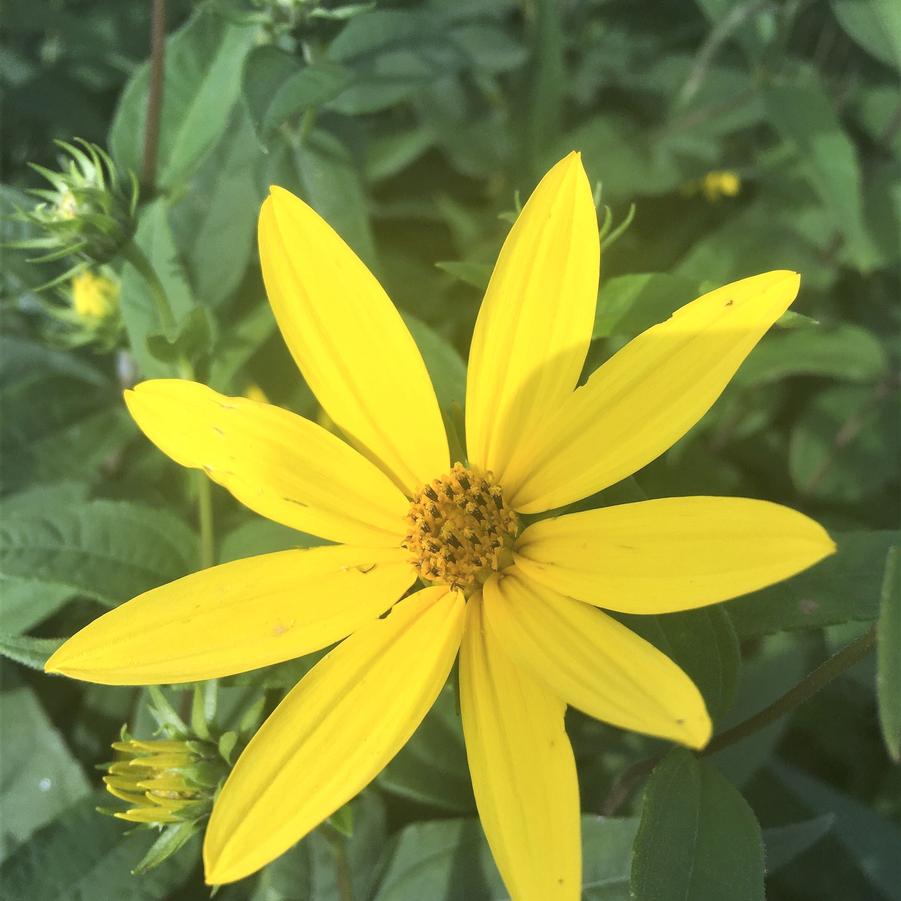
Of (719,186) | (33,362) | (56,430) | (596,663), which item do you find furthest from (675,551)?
(719,186)

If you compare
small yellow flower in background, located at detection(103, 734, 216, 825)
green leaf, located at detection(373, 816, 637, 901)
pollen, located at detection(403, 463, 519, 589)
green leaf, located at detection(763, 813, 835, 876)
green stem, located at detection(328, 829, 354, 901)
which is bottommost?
green leaf, located at detection(763, 813, 835, 876)

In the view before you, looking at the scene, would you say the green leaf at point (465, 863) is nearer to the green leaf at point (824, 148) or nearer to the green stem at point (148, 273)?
the green stem at point (148, 273)

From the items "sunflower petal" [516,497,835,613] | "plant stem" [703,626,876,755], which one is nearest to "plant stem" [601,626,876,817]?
"plant stem" [703,626,876,755]

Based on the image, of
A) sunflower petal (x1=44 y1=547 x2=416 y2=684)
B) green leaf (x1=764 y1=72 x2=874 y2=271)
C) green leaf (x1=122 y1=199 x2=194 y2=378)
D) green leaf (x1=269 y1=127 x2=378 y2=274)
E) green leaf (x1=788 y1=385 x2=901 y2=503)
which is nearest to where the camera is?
sunflower petal (x1=44 y1=547 x2=416 y2=684)

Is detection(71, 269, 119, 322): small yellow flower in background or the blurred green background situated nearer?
the blurred green background

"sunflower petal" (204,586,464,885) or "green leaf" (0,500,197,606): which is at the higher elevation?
"green leaf" (0,500,197,606)

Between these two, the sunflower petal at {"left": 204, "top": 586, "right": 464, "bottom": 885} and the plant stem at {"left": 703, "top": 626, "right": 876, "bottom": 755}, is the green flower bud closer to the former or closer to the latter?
the sunflower petal at {"left": 204, "top": 586, "right": 464, "bottom": 885}

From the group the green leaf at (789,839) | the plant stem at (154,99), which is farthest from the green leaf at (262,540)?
the green leaf at (789,839)

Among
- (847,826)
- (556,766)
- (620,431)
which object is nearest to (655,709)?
(556,766)
